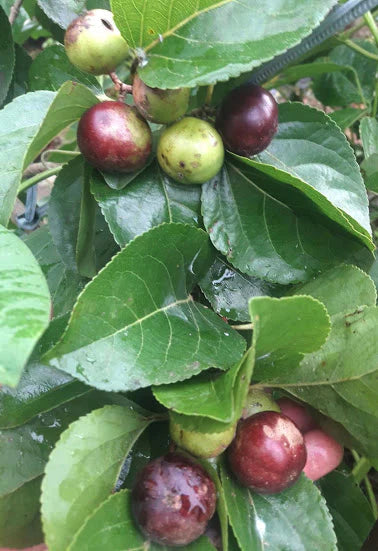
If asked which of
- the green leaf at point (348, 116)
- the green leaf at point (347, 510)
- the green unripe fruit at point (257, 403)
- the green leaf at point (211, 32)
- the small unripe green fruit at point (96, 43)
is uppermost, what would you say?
the green leaf at point (211, 32)

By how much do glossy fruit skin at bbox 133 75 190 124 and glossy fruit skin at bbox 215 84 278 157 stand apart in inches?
1.9

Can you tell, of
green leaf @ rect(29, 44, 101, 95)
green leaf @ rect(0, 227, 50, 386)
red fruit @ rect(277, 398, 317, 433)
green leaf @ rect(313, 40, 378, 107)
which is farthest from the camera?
green leaf @ rect(313, 40, 378, 107)

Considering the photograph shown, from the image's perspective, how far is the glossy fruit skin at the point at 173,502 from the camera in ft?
1.59

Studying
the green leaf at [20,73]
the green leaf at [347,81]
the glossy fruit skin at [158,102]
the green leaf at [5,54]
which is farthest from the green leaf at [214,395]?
the green leaf at [347,81]

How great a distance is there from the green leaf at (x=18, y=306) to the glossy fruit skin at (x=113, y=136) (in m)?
0.12

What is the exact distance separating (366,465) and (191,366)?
1.60 ft

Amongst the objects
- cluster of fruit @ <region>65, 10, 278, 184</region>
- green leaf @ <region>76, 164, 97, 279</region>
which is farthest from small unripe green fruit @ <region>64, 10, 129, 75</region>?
green leaf @ <region>76, 164, 97, 279</region>

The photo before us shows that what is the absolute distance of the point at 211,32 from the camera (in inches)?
20.5

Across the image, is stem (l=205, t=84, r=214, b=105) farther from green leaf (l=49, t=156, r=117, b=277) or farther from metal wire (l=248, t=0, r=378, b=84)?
green leaf (l=49, t=156, r=117, b=277)

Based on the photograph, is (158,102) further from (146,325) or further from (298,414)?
(298,414)

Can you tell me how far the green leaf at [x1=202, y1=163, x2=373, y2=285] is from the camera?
1.99 ft

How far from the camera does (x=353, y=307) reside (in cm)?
62

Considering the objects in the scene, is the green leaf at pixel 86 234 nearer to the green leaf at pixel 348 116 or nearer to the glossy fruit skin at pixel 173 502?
the glossy fruit skin at pixel 173 502

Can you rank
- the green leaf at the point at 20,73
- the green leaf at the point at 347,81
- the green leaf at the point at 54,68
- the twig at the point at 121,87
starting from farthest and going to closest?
the green leaf at the point at 347,81
the green leaf at the point at 20,73
the green leaf at the point at 54,68
the twig at the point at 121,87
